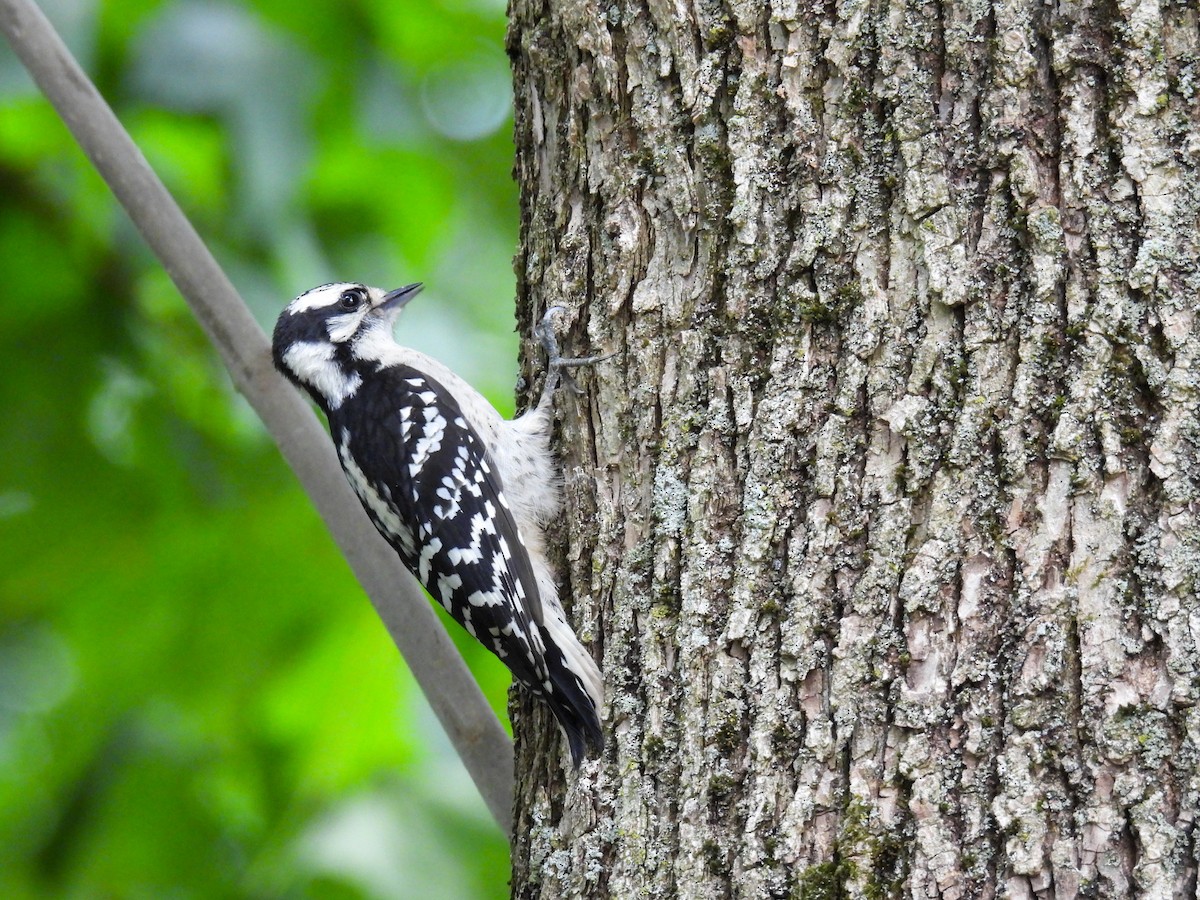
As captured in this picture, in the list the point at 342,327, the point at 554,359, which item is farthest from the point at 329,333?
the point at 554,359

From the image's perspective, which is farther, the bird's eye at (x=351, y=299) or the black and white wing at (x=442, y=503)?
the bird's eye at (x=351, y=299)

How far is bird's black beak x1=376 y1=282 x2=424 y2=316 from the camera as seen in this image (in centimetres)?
Result: 383

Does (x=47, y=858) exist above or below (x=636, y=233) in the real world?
below

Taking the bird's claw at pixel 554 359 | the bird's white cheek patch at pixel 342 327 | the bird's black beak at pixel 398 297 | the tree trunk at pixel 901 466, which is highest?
the bird's black beak at pixel 398 297

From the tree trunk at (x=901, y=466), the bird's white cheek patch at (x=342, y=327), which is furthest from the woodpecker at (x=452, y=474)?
the tree trunk at (x=901, y=466)

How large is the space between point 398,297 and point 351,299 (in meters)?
0.16

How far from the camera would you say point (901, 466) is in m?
1.89

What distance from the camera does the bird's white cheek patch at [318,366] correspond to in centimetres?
379

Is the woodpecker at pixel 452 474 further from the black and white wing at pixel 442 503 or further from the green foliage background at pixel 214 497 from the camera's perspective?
the green foliage background at pixel 214 497

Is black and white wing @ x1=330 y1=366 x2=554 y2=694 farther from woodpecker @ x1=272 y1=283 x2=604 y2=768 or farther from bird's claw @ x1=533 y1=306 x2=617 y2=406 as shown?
bird's claw @ x1=533 y1=306 x2=617 y2=406

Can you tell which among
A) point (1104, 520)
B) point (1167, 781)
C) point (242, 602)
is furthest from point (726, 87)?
point (242, 602)

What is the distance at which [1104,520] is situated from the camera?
173 centimetres

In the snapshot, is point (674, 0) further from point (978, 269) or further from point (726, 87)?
point (978, 269)

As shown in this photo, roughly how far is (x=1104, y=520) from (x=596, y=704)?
1033mm
